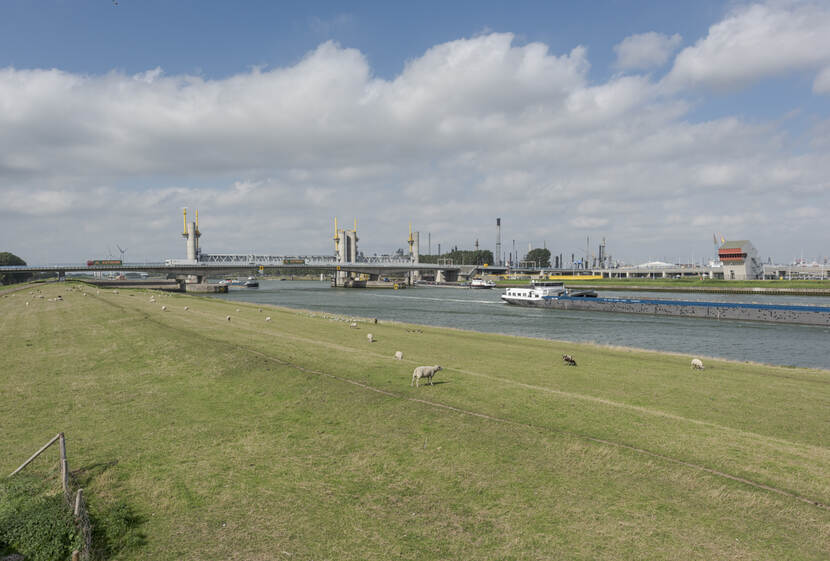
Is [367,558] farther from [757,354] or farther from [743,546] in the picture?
[757,354]

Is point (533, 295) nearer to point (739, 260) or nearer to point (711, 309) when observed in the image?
point (711, 309)

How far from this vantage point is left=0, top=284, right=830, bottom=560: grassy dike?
979 cm

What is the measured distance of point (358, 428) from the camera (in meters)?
15.6

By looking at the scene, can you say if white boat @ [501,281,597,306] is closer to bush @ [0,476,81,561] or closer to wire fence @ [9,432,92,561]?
wire fence @ [9,432,92,561]

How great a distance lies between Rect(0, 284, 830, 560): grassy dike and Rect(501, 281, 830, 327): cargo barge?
58884mm

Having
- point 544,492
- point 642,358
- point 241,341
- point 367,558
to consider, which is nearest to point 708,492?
point 544,492

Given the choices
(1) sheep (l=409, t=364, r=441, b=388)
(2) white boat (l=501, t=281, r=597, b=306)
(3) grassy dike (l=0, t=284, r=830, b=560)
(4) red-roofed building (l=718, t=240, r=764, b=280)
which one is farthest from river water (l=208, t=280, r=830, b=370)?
(4) red-roofed building (l=718, t=240, r=764, b=280)

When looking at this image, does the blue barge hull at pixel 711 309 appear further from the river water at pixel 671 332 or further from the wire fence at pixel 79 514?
the wire fence at pixel 79 514

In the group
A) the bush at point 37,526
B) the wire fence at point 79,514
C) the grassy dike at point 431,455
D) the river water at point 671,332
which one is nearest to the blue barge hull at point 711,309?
the river water at point 671,332

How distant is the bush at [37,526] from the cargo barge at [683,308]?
291 feet

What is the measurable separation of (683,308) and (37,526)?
92.2 metres

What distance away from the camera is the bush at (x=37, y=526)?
31.3 ft

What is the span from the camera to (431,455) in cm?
1349

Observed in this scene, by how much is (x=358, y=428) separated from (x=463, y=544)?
674 centimetres
